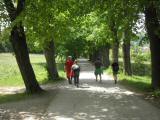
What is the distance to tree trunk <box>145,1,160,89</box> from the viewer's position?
21500mm

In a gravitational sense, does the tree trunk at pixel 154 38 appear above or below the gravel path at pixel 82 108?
above

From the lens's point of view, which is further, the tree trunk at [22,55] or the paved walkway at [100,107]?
the tree trunk at [22,55]

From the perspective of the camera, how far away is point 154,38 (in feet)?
72.1

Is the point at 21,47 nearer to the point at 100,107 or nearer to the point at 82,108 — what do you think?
the point at 82,108

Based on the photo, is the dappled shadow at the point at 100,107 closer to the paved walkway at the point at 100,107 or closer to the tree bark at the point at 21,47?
the paved walkway at the point at 100,107

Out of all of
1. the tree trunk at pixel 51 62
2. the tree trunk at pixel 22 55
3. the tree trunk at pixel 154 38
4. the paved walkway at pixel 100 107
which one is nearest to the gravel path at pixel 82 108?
the paved walkway at pixel 100 107

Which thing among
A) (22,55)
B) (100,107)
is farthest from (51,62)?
(100,107)

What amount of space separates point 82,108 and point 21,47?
748 cm

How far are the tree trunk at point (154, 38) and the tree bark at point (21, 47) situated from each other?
6.20 meters

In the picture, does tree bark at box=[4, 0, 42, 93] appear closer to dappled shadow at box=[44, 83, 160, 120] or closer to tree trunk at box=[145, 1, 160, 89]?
dappled shadow at box=[44, 83, 160, 120]

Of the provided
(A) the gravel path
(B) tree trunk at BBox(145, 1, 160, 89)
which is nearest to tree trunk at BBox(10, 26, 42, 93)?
(A) the gravel path

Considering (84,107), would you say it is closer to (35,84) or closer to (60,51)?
(35,84)

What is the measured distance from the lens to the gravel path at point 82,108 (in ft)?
47.8

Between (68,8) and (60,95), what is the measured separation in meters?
4.97
